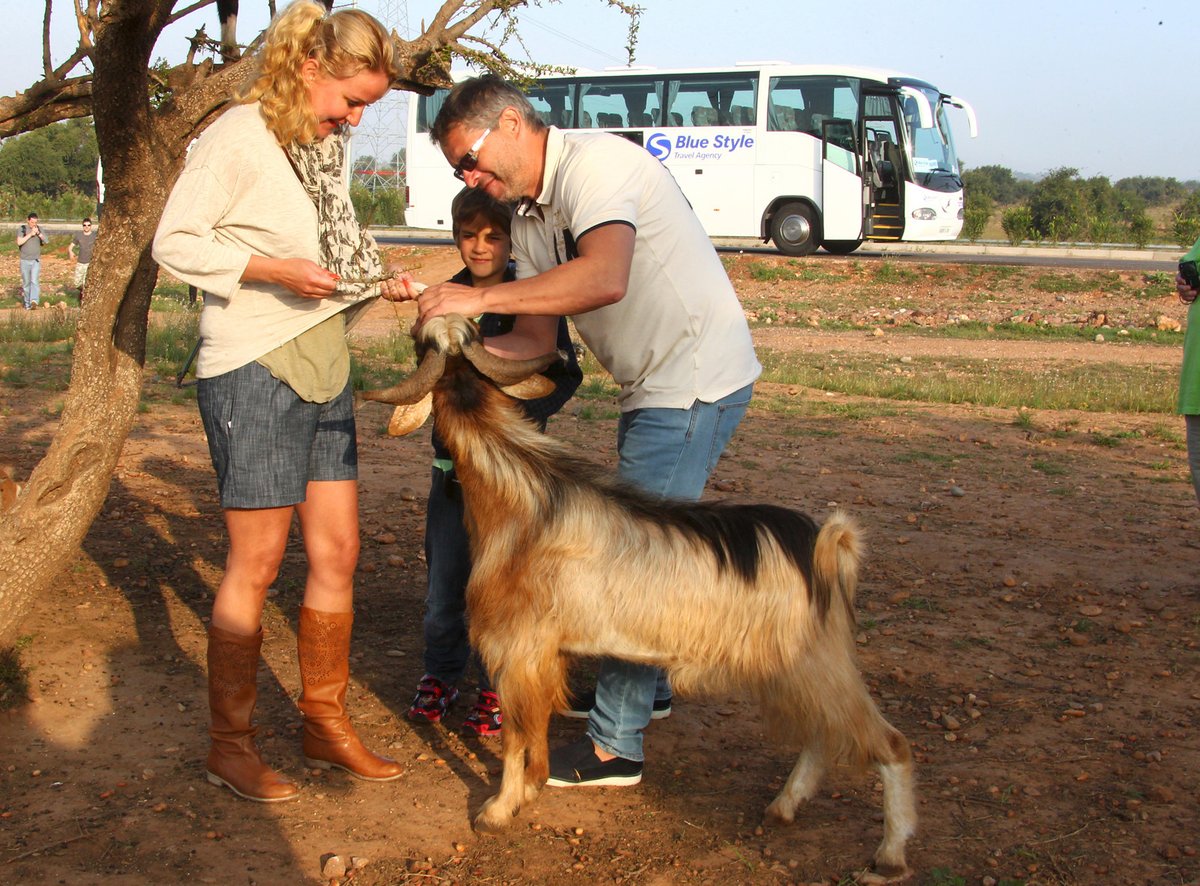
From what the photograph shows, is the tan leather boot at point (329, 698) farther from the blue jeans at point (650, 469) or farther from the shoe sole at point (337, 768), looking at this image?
the blue jeans at point (650, 469)

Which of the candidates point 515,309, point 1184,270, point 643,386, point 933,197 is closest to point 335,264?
point 515,309

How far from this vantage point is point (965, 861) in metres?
3.52

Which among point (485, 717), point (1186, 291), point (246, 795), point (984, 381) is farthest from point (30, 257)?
point (1186, 291)

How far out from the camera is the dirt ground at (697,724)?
3494 millimetres

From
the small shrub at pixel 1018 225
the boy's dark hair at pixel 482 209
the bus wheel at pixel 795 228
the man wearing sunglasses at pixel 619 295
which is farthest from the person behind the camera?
the small shrub at pixel 1018 225

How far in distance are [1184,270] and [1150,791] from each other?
2849mm

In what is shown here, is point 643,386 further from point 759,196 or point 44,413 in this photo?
point 759,196

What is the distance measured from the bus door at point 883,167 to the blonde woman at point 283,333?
22119 mm

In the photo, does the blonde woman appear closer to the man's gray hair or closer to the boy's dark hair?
the man's gray hair

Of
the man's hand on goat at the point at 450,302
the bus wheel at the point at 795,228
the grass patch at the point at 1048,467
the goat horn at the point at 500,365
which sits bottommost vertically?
the grass patch at the point at 1048,467

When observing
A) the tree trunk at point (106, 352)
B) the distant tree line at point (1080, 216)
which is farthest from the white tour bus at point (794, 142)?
the tree trunk at point (106, 352)

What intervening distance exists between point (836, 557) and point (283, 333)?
186 cm

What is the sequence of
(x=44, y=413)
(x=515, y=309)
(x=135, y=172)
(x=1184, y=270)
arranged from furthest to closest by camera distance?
(x=44, y=413) < (x=1184, y=270) < (x=135, y=172) < (x=515, y=309)

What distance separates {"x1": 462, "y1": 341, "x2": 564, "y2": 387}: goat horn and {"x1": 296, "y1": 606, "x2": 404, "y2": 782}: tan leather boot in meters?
1.06
